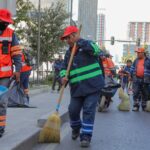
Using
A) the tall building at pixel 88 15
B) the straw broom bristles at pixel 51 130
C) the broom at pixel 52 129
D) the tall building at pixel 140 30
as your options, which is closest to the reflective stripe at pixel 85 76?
the broom at pixel 52 129

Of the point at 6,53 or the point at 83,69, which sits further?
the point at 83,69

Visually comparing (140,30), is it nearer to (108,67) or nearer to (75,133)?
(108,67)

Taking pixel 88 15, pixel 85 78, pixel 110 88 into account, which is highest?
pixel 88 15

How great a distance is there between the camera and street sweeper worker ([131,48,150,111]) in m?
15.3

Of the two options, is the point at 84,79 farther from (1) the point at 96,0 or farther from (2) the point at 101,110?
(1) the point at 96,0

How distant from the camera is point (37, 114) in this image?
12.5 metres

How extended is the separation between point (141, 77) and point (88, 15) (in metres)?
96.1

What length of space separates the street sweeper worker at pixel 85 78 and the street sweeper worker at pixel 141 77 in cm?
677

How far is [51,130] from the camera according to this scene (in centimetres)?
852

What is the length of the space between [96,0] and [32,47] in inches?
3368

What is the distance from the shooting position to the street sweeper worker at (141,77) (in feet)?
50.3

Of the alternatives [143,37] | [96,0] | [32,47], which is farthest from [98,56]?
[143,37]

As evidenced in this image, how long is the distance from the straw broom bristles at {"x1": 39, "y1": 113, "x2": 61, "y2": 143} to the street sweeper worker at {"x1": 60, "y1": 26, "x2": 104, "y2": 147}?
15.0 inches

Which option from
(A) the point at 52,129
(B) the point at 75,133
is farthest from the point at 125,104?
(A) the point at 52,129
